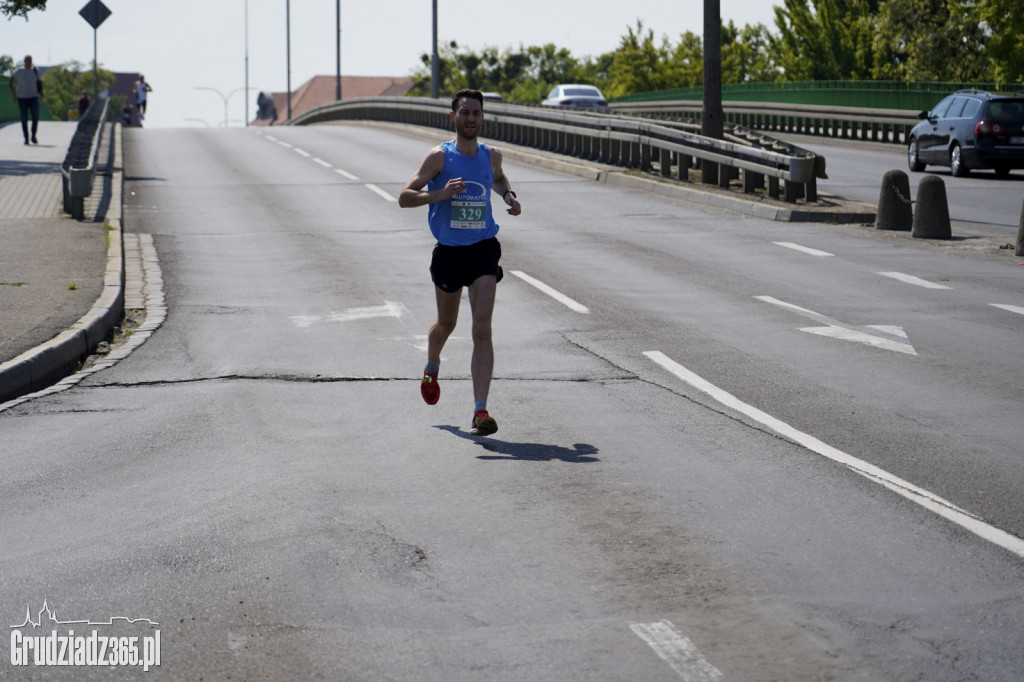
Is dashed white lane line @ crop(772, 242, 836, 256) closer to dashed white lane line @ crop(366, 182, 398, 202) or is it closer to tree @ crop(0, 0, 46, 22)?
dashed white lane line @ crop(366, 182, 398, 202)

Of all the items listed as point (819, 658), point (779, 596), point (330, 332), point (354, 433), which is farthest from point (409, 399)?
point (819, 658)

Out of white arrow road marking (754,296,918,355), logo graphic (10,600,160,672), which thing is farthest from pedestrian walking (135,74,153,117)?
logo graphic (10,600,160,672)

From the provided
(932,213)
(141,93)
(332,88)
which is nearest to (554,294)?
(932,213)

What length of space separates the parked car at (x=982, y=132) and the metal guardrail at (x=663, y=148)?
472 cm

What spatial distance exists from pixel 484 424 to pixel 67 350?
4.18 meters

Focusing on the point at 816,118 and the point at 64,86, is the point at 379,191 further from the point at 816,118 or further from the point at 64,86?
the point at 64,86

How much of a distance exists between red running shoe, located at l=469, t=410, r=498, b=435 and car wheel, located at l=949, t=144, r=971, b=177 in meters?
22.8

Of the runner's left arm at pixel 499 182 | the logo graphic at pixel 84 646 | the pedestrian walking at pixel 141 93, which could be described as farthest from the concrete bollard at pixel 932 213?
the pedestrian walking at pixel 141 93

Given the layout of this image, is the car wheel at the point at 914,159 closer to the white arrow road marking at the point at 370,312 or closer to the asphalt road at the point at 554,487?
the asphalt road at the point at 554,487

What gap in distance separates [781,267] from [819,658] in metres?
11.7

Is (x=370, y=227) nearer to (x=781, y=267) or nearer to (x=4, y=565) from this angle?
(x=781, y=267)

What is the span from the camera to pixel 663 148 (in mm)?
27297

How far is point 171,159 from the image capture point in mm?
33375

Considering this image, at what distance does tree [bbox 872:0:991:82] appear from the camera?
200 ft
